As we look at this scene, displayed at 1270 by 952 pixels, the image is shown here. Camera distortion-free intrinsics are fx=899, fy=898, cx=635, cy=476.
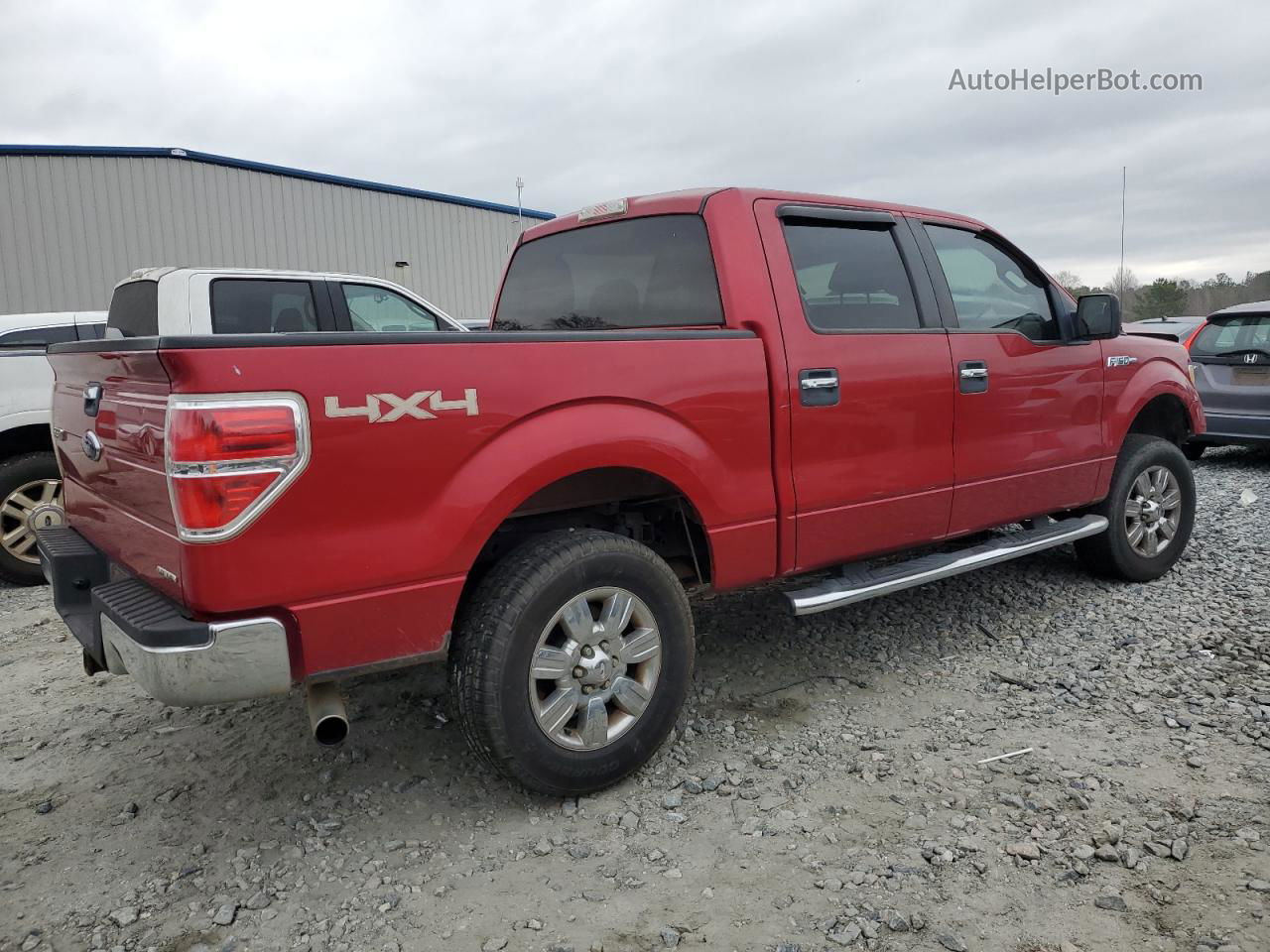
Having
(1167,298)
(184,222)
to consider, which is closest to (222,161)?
(184,222)

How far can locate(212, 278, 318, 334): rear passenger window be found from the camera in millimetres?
5875

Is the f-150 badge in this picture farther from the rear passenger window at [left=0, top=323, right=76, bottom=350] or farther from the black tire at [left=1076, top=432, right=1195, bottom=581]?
the rear passenger window at [left=0, top=323, right=76, bottom=350]

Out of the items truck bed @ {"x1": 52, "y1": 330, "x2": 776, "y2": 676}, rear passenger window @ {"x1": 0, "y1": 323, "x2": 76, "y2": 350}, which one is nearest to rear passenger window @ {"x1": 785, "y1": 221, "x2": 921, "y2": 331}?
truck bed @ {"x1": 52, "y1": 330, "x2": 776, "y2": 676}

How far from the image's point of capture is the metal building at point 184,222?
14484 millimetres

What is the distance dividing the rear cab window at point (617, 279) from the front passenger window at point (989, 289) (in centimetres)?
127

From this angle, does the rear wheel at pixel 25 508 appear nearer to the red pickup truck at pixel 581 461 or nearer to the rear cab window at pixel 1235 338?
the red pickup truck at pixel 581 461

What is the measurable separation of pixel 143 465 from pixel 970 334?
3.15 meters

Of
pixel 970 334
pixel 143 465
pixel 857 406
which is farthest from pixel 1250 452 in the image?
pixel 143 465

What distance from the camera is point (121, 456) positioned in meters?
2.53

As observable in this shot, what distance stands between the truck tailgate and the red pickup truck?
0.01 meters

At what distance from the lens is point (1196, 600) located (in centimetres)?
459

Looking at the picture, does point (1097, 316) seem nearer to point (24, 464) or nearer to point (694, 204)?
point (694, 204)

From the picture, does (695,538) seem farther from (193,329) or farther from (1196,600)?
(193,329)

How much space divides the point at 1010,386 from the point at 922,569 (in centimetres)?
96
